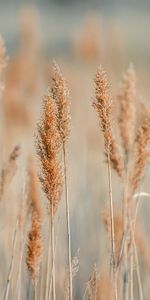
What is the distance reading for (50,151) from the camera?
4.82 feet

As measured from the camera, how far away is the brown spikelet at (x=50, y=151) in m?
1.47

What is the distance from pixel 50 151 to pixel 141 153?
254mm

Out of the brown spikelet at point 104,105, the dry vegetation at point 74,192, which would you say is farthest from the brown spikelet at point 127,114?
the brown spikelet at point 104,105

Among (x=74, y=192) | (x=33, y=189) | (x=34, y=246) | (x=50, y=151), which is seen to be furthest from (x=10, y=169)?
(x=74, y=192)

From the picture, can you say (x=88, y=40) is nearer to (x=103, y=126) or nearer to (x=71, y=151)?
(x=71, y=151)

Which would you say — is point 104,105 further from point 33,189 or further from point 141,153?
point 33,189

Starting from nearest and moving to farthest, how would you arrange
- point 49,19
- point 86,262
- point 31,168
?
point 31,168
point 86,262
point 49,19

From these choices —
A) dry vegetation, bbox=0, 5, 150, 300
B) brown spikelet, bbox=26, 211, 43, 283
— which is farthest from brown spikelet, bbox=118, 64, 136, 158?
brown spikelet, bbox=26, 211, 43, 283

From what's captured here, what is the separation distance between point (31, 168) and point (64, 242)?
1.35m

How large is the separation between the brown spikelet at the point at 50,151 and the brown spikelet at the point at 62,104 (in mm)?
10

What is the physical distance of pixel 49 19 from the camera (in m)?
14.9

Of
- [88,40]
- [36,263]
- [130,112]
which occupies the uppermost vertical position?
[88,40]

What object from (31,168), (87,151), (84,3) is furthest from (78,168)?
(84,3)

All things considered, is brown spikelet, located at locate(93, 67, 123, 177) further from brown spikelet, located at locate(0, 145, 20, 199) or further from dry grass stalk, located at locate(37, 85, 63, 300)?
brown spikelet, located at locate(0, 145, 20, 199)
